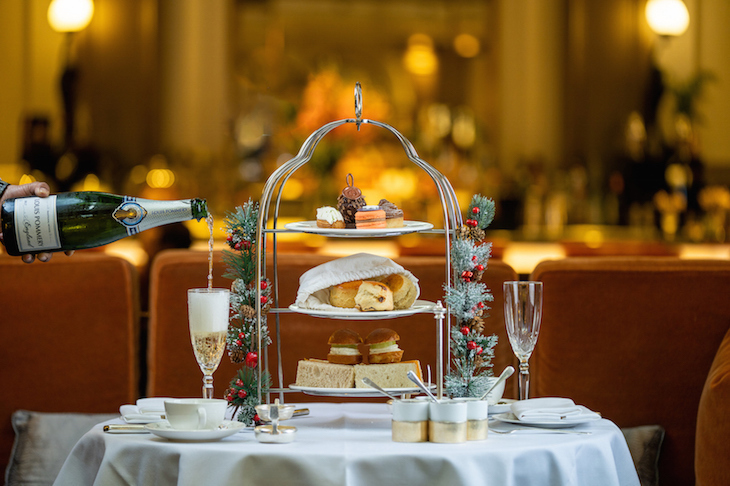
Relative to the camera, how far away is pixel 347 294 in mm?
1624

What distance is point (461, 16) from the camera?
692 cm

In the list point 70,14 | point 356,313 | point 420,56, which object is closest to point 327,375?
point 356,313

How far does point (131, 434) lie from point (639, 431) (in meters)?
1.42

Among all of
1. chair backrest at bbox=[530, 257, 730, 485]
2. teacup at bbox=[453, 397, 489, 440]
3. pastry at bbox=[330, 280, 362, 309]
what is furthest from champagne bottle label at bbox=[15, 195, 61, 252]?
chair backrest at bbox=[530, 257, 730, 485]

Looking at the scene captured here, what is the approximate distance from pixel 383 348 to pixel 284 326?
812 mm

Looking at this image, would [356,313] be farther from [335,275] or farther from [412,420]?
[412,420]

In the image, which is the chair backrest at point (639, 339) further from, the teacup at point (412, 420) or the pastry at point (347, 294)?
the teacup at point (412, 420)

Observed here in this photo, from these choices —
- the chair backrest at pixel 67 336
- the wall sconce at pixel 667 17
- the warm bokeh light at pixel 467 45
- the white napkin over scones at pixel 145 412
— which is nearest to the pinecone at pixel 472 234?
the white napkin over scones at pixel 145 412

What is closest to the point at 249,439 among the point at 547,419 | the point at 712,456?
the point at 547,419

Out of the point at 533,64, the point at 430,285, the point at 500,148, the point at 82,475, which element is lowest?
the point at 82,475

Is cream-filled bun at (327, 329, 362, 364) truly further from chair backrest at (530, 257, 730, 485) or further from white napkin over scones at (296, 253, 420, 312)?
chair backrest at (530, 257, 730, 485)

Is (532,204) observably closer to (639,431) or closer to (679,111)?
(679,111)

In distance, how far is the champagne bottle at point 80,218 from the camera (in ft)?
5.15

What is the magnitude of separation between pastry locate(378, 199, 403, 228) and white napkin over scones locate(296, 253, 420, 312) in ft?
0.23
